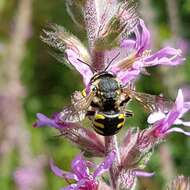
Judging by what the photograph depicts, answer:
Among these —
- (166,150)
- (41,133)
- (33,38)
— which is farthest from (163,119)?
(33,38)

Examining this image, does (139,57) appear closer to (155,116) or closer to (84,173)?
(155,116)

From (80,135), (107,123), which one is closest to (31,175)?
(80,135)

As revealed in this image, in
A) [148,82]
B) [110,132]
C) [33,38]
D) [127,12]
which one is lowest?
[110,132]

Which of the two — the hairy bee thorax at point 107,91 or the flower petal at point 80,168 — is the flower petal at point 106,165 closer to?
the flower petal at point 80,168

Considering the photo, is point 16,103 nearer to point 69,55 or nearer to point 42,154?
point 42,154

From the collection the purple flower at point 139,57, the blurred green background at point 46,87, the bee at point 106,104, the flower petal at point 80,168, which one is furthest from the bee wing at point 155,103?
the blurred green background at point 46,87

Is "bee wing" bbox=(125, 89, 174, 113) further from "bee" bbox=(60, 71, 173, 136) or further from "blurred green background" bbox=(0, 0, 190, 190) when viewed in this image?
"blurred green background" bbox=(0, 0, 190, 190)
